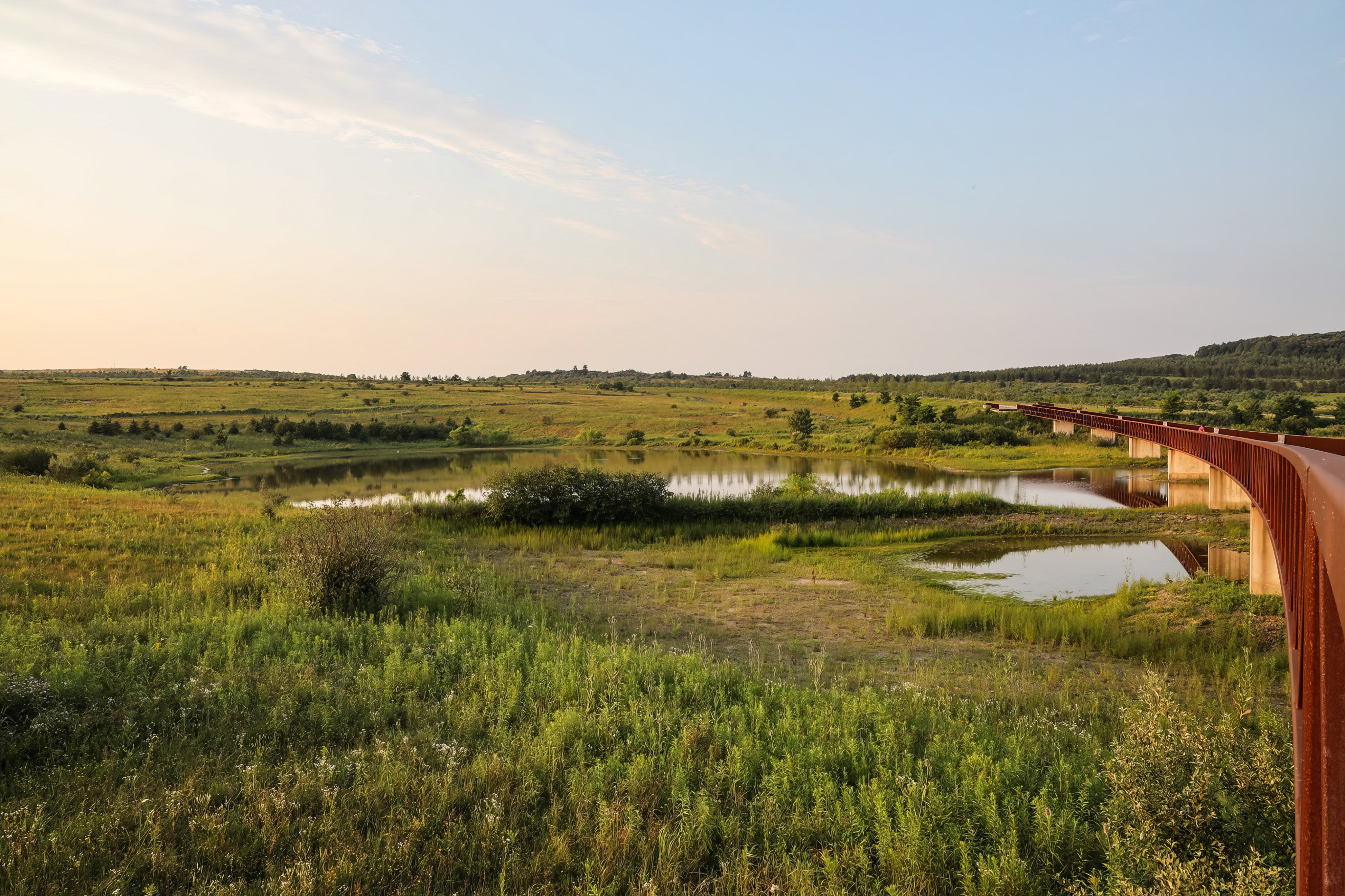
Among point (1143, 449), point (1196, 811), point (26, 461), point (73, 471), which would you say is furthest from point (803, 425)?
point (1196, 811)

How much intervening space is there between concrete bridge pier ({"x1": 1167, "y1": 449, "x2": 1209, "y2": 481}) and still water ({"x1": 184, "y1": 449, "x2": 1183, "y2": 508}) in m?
1.02

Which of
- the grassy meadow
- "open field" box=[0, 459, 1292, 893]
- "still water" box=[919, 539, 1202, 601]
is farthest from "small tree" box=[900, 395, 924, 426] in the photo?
"open field" box=[0, 459, 1292, 893]

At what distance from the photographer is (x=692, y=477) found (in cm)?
4350

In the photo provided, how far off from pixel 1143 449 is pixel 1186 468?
43.9 feet

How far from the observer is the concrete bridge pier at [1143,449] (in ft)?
138

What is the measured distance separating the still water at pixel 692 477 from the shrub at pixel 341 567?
1390 cm

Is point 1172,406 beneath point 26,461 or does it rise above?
above

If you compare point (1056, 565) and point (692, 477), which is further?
point (692, 477)

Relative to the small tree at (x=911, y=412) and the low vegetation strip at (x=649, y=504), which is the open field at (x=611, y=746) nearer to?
the low vegetation strip at (x=649, y=504)

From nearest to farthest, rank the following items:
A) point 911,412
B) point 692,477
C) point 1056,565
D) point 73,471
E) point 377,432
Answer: point 1056,565 < point 73,471 < point 692,477 < point 377,432 < point 911,412

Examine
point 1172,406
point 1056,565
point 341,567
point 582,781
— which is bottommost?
point 1056,565

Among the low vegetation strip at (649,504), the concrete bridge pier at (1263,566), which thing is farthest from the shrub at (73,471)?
the concrete bridge pier at (1263,566)

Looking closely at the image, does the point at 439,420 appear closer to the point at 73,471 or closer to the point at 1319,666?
the point at 73,471

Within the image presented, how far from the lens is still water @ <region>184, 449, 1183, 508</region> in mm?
32750
